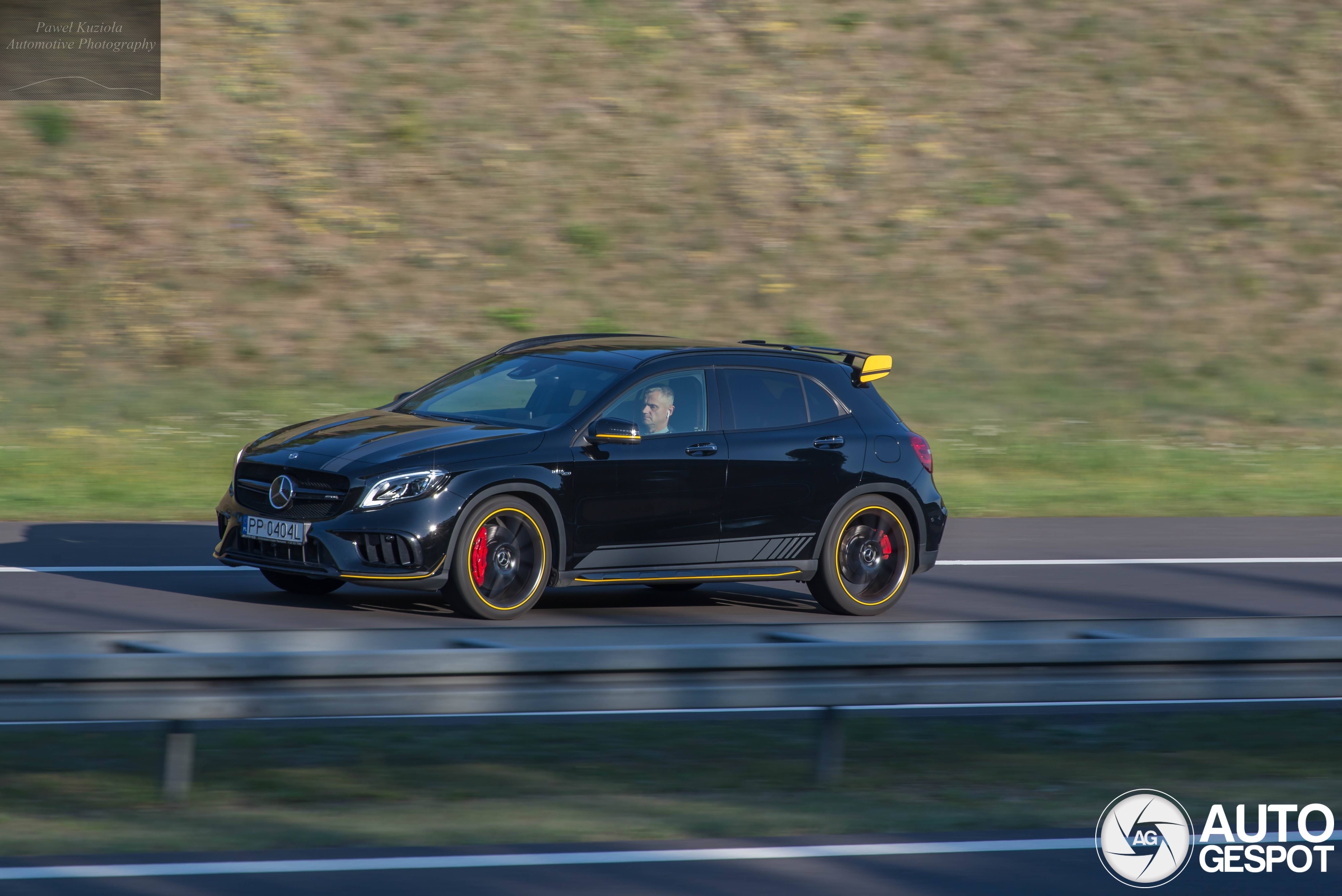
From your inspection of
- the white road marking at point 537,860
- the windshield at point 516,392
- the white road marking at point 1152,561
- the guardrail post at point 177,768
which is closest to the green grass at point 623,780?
the guardrail post at point 177,768

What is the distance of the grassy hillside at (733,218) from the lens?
65.2 feet

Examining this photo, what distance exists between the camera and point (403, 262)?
22.7 meters

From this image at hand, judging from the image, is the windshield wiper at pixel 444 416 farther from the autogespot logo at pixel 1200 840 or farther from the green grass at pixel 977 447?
the autogespot logo at pixel 1200 840

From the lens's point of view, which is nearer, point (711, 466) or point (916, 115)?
point (711, 466)

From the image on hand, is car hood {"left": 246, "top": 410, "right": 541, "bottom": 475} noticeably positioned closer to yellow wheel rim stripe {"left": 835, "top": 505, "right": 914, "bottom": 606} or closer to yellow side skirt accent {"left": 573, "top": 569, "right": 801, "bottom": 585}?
yellow side skirt accent {"left": 573, "top": 569, "right": 801, "bottom": 585}

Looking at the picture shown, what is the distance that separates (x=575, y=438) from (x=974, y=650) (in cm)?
385

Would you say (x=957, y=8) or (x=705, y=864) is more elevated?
(x=957, y=8)

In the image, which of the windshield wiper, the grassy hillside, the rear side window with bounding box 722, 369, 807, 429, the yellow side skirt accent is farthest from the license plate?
the grassy hillside

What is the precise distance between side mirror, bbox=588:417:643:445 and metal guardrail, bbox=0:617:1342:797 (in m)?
3.07

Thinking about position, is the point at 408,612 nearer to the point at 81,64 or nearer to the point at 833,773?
the point at 833,773

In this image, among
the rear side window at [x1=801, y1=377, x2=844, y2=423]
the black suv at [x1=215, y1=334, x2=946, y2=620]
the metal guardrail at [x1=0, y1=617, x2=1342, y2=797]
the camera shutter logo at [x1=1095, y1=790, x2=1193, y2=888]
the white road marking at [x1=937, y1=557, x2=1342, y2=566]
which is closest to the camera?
the camera shutter logo at [x1=1095, y1=790, x2=1193, y2=888]

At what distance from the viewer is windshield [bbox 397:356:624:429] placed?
32.8 ft

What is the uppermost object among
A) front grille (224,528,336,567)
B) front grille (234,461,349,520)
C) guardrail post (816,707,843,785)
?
front grille (234,461,349,520)

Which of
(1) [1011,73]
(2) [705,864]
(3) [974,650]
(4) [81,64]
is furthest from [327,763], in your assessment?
(1) [1011,73]
